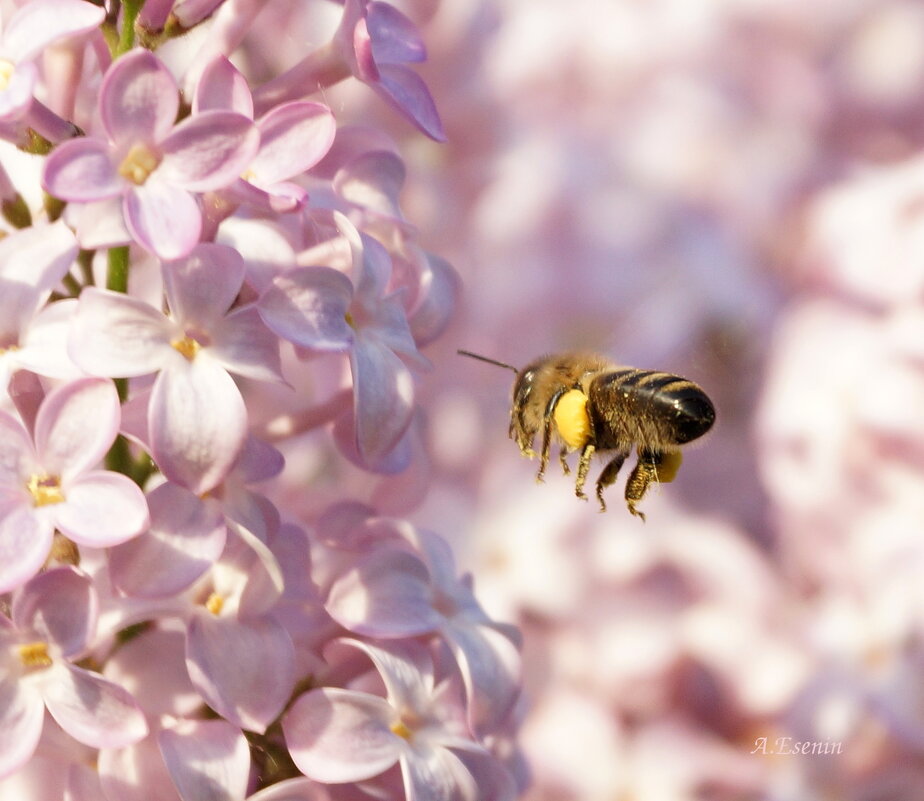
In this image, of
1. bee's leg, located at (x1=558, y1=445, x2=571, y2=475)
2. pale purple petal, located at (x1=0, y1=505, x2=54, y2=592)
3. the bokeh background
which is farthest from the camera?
the bokeh background

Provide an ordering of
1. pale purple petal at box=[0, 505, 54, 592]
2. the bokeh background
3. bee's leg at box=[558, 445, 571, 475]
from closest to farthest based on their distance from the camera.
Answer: pale purple petal at box=[0, 505, 54, 592] < bee's leg at box=[558, 445, 571, 475] < the bokeh background

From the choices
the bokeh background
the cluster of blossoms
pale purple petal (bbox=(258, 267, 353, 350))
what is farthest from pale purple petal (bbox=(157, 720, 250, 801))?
the bokeh background

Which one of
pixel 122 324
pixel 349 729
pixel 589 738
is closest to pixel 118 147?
pixel 122 324

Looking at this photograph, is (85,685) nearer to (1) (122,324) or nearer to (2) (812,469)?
(1) (122,324)

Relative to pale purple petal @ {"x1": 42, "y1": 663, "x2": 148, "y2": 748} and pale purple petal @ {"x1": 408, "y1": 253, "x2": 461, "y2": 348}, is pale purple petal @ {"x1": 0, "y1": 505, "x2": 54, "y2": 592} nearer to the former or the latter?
pale purple petal @ {"x1": 42, "y1": 663, "x2": 148, "y2": 748}

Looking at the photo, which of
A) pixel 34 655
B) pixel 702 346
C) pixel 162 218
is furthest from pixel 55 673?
pixel 702 346

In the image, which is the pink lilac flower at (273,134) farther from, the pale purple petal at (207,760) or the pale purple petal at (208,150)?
the pale purple petal at (207,760)

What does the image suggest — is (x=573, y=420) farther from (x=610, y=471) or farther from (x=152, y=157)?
(x=152, y=157)

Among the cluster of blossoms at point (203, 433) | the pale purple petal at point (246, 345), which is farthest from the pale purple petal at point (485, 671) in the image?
the pale purple petal at point (246, 345)
